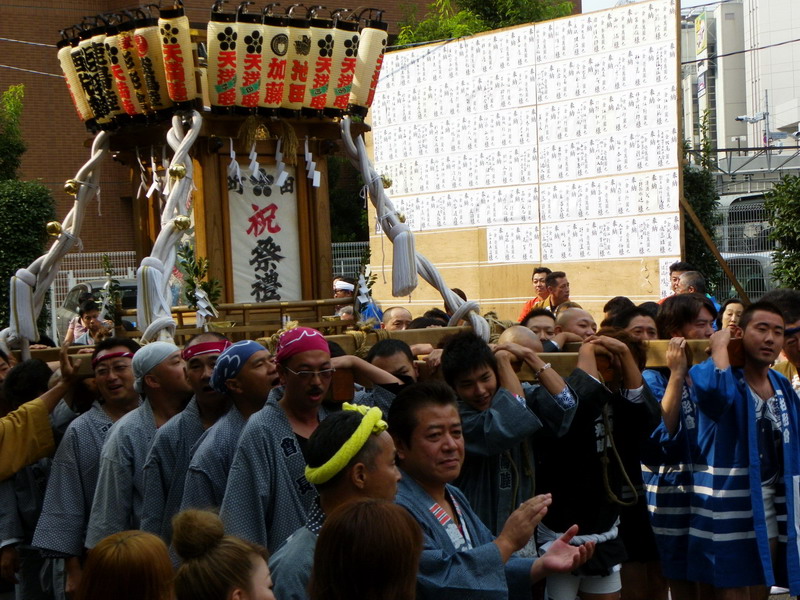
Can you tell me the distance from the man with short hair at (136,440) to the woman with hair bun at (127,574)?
190 centimetres

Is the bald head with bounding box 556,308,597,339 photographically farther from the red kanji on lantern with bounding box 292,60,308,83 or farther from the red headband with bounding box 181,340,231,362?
the red kanji on lantern with bounding box 292,60,308,83

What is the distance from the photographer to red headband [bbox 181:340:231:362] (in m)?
4.69

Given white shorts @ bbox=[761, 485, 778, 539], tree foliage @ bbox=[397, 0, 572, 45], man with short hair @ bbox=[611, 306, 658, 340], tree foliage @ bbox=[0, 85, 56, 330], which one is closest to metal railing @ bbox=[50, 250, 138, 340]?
tree foliage @ bbox=[0, 85, 56, 330]

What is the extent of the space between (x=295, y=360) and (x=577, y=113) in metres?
9.91

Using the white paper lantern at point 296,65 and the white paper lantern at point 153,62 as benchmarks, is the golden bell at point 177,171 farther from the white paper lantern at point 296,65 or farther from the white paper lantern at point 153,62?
the white paper lantern at point 296,65

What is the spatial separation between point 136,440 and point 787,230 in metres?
8.21

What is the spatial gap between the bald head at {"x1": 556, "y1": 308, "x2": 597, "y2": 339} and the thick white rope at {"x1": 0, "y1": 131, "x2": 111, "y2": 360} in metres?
3.60

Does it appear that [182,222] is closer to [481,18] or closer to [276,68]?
[276,68]

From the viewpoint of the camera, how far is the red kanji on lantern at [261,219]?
9.00 m

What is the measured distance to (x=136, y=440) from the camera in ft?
15.0

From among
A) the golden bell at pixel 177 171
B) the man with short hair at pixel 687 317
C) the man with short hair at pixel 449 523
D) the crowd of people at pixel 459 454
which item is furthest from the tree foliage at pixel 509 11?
the man with short hair at pixel 449 523

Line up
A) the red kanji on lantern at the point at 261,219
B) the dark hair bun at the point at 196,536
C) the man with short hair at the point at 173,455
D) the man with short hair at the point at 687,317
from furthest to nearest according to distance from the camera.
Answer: the red kanji on lantern at the point at 261,219 → the man with short hair at the point at 687,317 → the man with short hair at the point at 173,455 → the dark hair bun at the point at 196,536

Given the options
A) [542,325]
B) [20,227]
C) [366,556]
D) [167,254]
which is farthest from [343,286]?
[20,227]

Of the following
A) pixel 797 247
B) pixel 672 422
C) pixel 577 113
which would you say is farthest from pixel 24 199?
pixel 672 422
